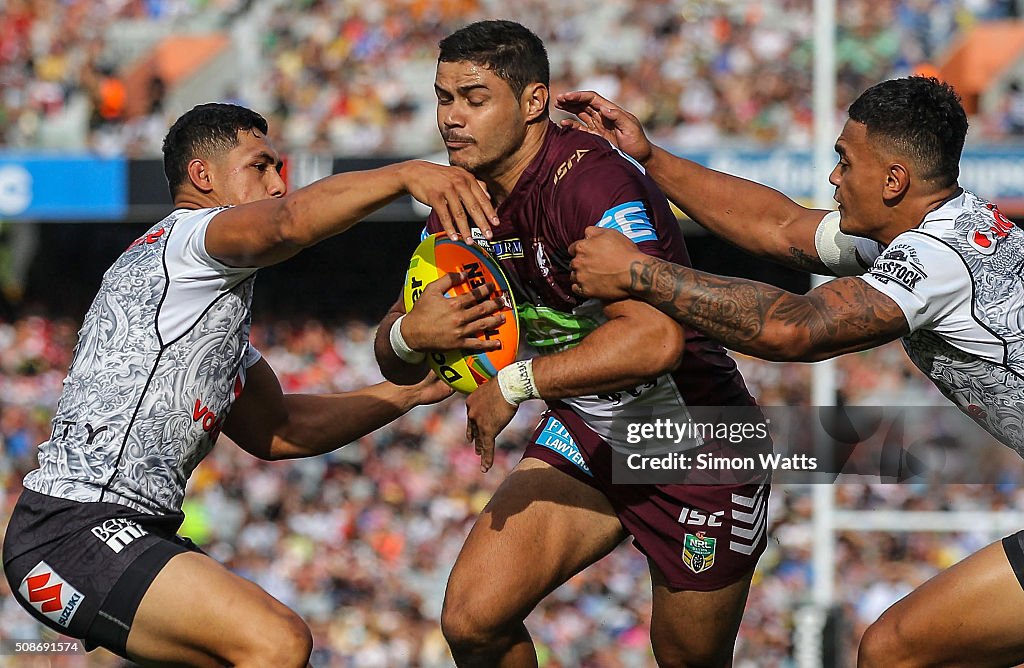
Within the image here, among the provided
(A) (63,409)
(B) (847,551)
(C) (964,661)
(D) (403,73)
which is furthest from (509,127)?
(D) (403,73)

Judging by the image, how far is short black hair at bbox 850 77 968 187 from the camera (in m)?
4.39

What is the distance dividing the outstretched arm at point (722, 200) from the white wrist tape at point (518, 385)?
1.42 m

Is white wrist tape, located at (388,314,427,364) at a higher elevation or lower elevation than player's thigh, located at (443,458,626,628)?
higher

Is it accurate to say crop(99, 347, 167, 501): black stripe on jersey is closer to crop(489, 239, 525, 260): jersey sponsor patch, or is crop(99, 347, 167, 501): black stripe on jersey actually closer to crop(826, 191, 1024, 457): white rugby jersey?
crop(489, 239, 525, 260): jersey sponsor patch

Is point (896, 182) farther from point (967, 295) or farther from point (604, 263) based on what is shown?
point (604, 263)

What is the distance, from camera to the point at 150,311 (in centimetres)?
458

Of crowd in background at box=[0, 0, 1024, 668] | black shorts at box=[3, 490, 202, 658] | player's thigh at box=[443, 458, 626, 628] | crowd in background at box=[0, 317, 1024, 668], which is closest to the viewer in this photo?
black shorts at box=[3, 490, 202, 658]

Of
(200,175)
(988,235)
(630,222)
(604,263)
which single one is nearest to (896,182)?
(988,235)

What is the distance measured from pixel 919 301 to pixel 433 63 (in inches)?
472

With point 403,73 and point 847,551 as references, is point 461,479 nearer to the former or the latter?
point 847,551

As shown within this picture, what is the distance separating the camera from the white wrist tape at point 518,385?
4242 mm

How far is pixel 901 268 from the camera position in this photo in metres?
4.14

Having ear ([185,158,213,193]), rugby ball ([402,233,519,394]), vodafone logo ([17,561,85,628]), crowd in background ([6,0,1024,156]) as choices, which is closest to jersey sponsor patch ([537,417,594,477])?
rugby ball ([402,233,519,394])

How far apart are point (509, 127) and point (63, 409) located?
192cm
